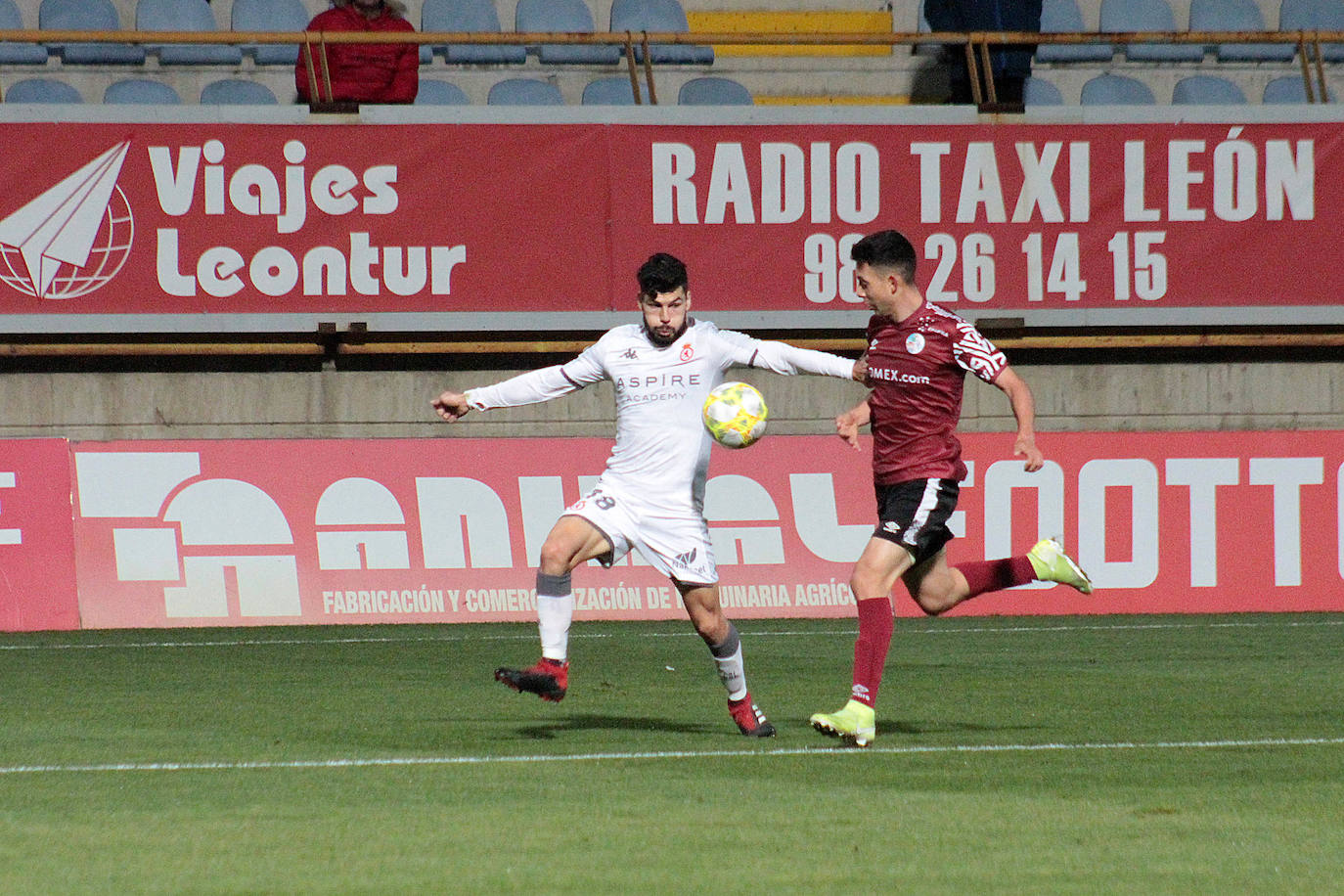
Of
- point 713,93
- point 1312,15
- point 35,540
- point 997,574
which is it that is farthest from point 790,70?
point 997,574

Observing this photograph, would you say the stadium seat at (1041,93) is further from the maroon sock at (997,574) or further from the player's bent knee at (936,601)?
the player's bent knee at (936,601)

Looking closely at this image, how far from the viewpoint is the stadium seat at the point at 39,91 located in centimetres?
1566

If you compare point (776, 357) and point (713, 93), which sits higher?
point (713, 93)

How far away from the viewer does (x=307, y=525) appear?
43.1 ft

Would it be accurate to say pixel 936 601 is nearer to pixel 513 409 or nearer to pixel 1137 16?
pixel 513 409

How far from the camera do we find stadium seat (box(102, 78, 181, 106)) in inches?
619

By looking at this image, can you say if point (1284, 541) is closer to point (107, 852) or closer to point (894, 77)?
point (894, 77)

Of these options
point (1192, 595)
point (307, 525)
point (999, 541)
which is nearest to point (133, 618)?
point (307, 525)

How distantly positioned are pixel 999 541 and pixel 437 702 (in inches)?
252

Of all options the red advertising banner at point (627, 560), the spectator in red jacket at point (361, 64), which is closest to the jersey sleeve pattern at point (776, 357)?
the red advertising banner at point (627, 560)

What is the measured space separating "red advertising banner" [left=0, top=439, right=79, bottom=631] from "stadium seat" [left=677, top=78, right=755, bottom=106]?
650cm

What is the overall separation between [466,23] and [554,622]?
38.2 ft

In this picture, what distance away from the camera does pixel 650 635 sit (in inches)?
484

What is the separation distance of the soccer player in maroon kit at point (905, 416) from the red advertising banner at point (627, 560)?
6386 millimetres
